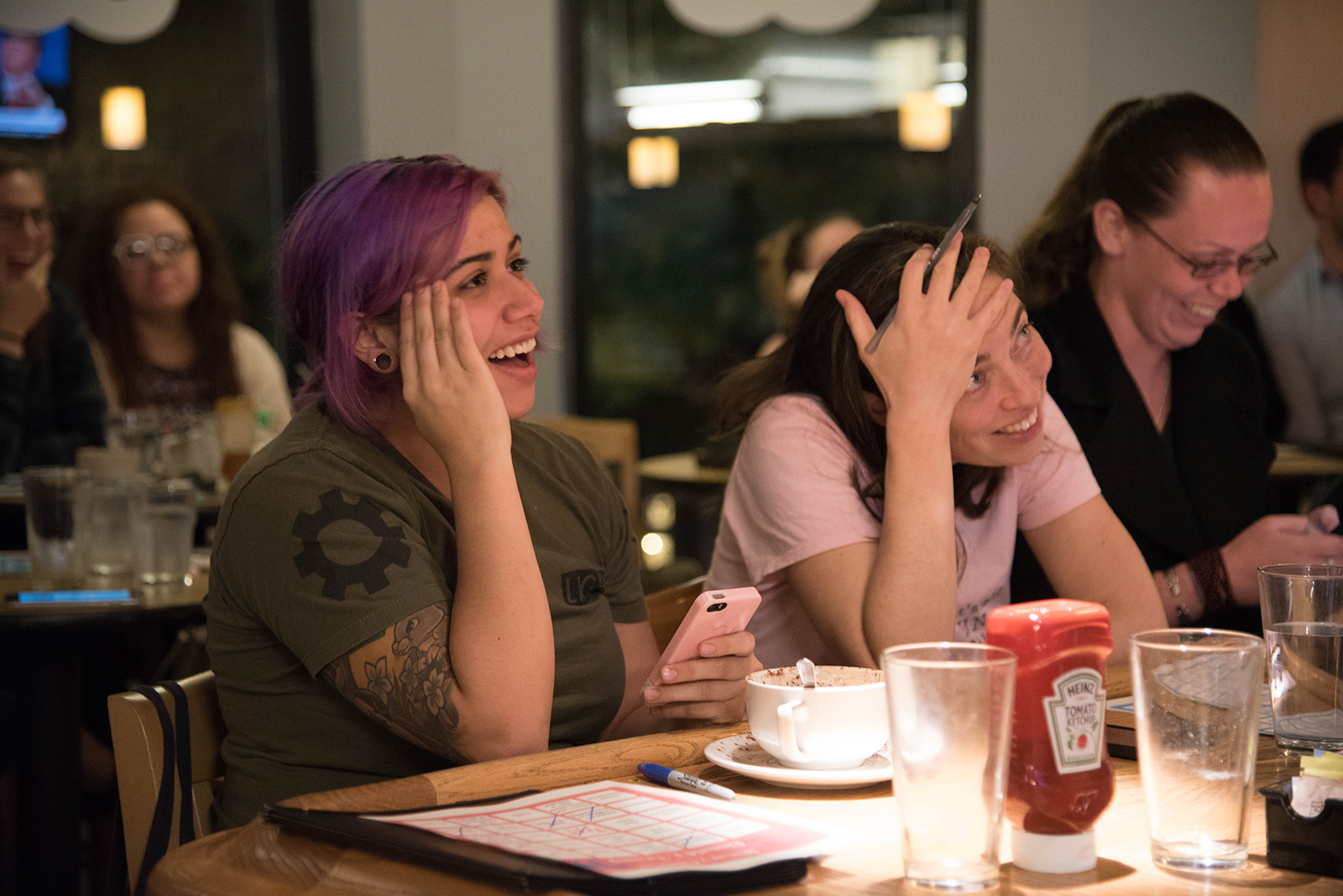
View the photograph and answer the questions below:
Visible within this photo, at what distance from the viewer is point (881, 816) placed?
0.90 m

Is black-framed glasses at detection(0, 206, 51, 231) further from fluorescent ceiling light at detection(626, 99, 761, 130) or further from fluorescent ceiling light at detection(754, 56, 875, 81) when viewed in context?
fluorescent ceiling light at detection(754, 56, 875, 81)

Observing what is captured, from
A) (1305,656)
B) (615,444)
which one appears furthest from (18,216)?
(1305,656)

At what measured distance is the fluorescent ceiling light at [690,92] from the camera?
5277 millimetres

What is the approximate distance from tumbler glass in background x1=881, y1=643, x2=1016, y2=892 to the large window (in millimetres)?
4416

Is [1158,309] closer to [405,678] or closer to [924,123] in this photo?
[405,678]

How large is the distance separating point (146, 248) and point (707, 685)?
3.20 m

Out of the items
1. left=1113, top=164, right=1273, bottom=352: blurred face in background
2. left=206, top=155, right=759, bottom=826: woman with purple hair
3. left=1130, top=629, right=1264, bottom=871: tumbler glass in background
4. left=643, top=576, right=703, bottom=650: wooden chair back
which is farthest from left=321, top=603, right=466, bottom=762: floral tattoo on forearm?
left=1113, top=164, right=1273, bottom=352: blurred face in background

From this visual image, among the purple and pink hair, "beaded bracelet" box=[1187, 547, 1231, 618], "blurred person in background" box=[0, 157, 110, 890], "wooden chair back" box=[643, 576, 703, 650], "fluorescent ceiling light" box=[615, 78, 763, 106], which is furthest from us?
"fluorescent ceiling light" box=[615, 78, 763, 106]

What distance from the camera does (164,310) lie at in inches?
154

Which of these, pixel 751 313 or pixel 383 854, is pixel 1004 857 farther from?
pixel 751 313

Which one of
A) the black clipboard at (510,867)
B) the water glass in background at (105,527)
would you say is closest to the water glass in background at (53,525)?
the water glass in background at (105,527)

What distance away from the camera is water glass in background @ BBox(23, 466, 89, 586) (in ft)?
6.90

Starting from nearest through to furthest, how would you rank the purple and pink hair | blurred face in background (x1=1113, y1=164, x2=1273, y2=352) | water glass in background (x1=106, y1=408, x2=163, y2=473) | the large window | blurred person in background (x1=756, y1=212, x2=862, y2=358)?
the purple and pink hair
blurred face in background (x1=1113, y1=164, x2=1273, y2=352)
water glass in background (x1=106, y1=408, x2=163, y2=473)
blurred person in background (x1=756, y1=212, x2=862, y2=358)
the large window

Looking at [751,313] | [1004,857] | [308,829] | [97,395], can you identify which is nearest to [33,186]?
[97,395]
